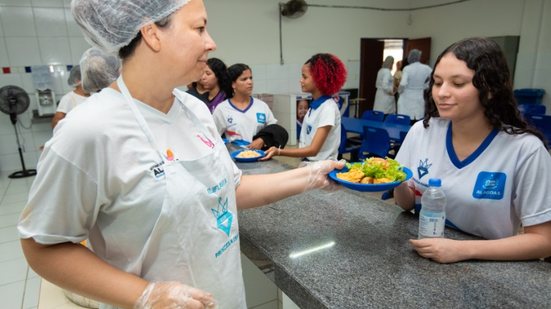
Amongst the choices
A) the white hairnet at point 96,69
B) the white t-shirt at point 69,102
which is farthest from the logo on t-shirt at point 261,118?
the white t-shirt at point 69,102

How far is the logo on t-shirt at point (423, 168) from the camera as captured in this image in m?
1.43

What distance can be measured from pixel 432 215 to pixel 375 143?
2984 mm

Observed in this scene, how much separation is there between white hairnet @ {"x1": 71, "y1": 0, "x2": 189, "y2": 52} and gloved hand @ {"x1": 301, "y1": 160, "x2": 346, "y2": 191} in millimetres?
795

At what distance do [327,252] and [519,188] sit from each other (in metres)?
0.71

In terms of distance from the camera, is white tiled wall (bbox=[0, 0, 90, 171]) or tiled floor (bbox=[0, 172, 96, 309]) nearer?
tiled floor (bbox=[0, 172, 96, 309])

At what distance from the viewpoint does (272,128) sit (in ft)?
9.20

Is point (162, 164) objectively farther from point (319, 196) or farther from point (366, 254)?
point (319, 196)

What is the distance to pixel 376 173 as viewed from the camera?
133 cm

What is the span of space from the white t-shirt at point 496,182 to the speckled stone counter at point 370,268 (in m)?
0.10

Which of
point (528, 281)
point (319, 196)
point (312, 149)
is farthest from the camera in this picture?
point (312, 149)

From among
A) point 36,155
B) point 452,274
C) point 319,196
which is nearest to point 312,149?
point 319,196

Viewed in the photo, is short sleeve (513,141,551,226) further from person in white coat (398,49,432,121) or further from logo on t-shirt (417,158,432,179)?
person in white coat (398,49,432,121)

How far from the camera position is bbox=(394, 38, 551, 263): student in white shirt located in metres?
1.12

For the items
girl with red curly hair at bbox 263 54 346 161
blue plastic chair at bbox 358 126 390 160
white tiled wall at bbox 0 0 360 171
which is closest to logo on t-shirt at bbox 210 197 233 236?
girl with red curly hair at bbox 263 54 346 161
